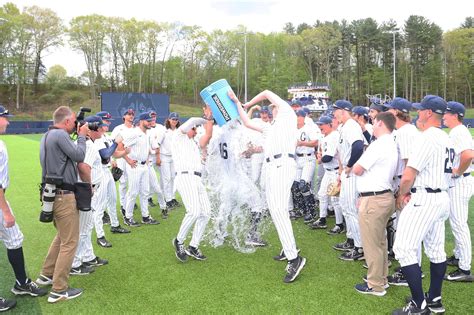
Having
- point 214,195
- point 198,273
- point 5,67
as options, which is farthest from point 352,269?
point 5,67

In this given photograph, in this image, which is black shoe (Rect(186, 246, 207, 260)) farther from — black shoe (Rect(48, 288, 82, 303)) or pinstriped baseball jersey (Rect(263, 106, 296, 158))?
pinstriped baseball jersey (Rect(263, 106, 296, 158))

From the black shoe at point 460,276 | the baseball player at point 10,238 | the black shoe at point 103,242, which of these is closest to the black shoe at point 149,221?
the black shoe at point 103,242

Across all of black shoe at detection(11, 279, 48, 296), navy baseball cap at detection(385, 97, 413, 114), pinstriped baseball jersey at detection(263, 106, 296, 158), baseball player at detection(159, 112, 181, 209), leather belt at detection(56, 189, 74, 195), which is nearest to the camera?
leather belt at detection(56, 189, 74, 195)

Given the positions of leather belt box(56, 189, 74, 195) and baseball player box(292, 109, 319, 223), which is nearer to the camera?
leather belt box(56, 189, 74, 195)

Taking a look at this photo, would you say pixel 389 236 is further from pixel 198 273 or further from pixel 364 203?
pixel 198 273

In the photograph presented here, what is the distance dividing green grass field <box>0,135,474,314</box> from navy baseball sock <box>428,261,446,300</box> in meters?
0.25

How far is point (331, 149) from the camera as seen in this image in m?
6.93

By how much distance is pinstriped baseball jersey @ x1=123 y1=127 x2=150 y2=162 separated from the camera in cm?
787

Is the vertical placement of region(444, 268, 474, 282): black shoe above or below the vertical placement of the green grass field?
above

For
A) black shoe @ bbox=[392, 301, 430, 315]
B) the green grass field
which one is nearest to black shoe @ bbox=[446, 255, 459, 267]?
the green grass field

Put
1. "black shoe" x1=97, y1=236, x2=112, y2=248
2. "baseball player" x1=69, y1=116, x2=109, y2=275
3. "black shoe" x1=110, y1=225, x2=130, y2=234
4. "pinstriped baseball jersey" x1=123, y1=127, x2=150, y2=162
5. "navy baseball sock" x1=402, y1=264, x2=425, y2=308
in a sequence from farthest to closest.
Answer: "pinstriped baseball jersey" x1=123, y1=127, x2=150, y2=162 → "black shoe" x1=110, y1=225, x2=130, y2=234 → "black shoe" x1=97, y1=236, x2=112, y2=248 → "baseball player" x1=69, y1=116, x2=109, y2=275 → "navy baseball sock" x1=402, y1=264, x2=425, y2=308

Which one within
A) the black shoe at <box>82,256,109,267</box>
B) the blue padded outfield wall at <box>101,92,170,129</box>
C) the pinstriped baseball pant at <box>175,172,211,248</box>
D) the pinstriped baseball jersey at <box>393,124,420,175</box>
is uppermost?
the blue padded outfield wall at <box>101,92,170,129</box>

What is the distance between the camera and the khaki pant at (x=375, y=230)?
4.52 m

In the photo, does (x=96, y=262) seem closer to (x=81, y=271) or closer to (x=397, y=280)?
(x=81, y=271)
